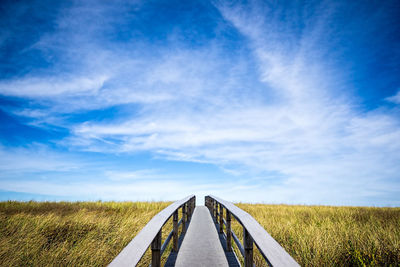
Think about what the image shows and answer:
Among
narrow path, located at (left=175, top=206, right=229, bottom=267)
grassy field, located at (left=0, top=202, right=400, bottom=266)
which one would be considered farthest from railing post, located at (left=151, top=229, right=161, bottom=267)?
grassy field, located at (left=0, top=202, right=400, bottom=266)

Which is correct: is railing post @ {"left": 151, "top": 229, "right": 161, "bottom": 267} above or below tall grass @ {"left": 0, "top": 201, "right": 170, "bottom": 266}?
above

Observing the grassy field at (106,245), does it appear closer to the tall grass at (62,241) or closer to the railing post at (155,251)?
the tall grass at (62,241)

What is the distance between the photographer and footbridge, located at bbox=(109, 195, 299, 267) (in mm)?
2098

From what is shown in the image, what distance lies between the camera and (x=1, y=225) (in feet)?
28.5

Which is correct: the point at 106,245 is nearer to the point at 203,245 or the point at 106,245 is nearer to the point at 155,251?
the point at 203,245

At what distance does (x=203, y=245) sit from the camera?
6168mm

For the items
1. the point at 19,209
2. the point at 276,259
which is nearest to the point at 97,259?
the point at 276,259

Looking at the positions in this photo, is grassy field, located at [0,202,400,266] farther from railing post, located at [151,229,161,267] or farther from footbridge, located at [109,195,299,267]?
railing post, located at [151,229,161,267]

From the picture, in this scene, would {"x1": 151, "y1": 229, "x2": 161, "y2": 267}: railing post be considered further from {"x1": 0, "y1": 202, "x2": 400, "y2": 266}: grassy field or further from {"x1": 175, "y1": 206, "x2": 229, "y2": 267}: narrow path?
{"x1": 0, "y1": 202, "x2": 400, "y2": 266}: grassy field

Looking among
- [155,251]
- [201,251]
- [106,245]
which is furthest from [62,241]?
[155,251]

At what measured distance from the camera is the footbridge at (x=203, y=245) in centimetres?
210

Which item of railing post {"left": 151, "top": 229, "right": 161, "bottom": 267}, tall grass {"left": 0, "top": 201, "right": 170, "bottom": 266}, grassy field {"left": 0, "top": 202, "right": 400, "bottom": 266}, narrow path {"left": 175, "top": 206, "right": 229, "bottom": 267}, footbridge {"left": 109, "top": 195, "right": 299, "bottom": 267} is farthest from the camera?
tall grass {"left": 0, "top": 201, "right": 170, "bottom": 266}

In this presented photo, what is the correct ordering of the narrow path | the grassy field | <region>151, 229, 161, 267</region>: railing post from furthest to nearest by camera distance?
the grassy field
the narrow path
<region>151, 229, 161, 267</region>: railing post

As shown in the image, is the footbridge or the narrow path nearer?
the footbridge
